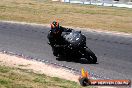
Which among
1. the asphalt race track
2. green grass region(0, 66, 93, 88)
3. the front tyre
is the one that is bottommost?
the asphalt race track

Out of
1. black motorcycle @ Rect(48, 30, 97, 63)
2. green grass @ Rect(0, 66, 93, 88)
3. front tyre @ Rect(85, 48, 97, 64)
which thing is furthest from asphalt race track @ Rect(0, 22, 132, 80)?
green grass @ Rect(0, 66, 93, 88)

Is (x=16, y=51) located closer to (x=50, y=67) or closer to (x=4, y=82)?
(x=50, y=67)

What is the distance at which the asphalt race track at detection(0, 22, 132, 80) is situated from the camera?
48.3 ft

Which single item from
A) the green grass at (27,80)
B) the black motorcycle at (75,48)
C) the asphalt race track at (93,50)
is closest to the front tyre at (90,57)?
the black motorcycle at (75,48)

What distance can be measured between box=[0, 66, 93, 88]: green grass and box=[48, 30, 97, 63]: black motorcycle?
3.19m

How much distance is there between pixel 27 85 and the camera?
11281mm

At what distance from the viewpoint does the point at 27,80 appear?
1202 cm

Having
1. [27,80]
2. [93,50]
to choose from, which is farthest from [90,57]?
[27,80]

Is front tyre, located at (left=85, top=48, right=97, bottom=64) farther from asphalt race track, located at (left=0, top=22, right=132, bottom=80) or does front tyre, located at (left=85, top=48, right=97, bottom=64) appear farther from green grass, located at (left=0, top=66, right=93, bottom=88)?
green grass, located at (left=0, top=66, right=93, bottom=88)

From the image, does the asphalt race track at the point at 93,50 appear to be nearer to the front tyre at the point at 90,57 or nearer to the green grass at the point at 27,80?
the front tyre at the point at 90,57

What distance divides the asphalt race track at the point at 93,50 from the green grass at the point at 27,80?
2292mm

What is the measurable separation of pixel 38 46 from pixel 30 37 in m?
3.51

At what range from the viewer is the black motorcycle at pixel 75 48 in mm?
15930

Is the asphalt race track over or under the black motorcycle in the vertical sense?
under
